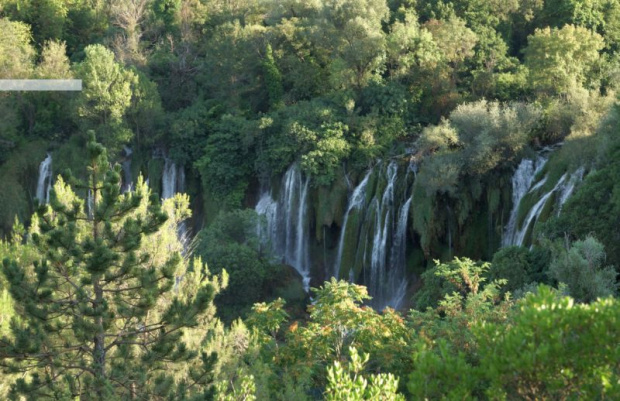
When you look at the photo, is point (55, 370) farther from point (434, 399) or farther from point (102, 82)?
point (102, 82)

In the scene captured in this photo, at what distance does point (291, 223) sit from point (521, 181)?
9.29 metres

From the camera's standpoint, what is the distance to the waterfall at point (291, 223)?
2994 cm

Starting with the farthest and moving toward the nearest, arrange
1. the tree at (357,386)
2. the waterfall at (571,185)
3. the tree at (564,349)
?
1. the waterfall at (571,185)
2. the tree at (357,386)
3. the tree at (564,349)

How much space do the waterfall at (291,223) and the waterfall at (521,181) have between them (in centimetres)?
798

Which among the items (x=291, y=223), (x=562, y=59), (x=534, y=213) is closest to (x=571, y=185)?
(x=534, y=213)

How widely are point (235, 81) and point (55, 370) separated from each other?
2458cm

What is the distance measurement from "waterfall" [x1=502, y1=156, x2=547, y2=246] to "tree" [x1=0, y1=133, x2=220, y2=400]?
13664mm

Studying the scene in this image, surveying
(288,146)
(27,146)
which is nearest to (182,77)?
(27,146)

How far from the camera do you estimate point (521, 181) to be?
2511 cm

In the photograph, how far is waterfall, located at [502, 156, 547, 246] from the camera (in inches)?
975

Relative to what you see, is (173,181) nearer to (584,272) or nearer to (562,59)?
(562,59)

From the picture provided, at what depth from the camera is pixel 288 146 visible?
1201 inches
